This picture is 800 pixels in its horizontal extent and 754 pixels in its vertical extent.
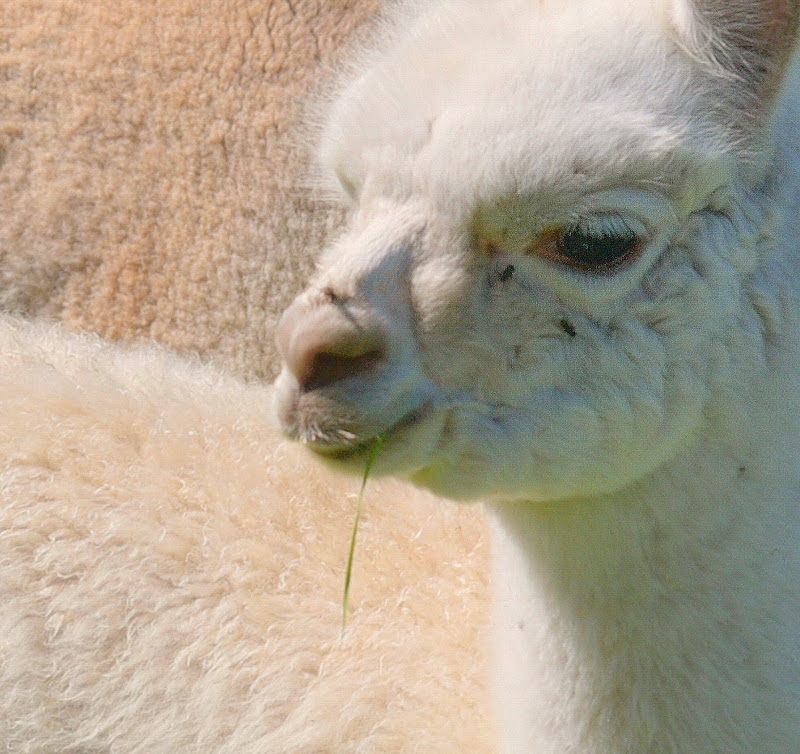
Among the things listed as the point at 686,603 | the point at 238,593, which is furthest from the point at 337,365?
the point at 238,593

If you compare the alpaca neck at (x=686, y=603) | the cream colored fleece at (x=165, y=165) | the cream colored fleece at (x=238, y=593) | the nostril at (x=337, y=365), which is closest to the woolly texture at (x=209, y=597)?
the cream colored fleece at (x=238, y=593)

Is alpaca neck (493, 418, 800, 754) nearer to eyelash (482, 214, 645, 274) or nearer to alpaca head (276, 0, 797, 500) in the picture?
alpaca head (276, 0, 797, 500)

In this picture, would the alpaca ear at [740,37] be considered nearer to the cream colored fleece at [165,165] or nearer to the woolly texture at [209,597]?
the woolly texture at [209,597]

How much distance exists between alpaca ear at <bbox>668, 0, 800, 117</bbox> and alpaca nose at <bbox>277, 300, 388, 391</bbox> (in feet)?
1.74

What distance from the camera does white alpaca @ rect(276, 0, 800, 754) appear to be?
1.57 metres

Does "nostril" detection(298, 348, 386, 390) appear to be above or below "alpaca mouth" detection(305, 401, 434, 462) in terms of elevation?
above

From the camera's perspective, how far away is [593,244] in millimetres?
1573

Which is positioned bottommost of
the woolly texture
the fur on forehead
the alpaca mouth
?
the woolly texture

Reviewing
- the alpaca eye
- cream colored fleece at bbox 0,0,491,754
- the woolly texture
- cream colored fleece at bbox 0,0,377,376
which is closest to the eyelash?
the alpaca eye

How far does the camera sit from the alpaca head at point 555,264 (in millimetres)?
1564

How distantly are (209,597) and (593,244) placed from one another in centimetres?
104

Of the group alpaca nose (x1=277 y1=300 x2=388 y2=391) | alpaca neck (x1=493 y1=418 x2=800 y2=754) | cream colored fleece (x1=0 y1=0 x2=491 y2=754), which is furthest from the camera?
cream colored fleece (x1=0 y1=0 x2=491 y2=754)

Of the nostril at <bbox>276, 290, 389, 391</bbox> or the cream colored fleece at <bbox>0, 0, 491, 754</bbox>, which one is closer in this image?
the nostril at <bbox>276, 290, 389, 391</bbox>

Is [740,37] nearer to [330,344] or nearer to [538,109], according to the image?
[538,109]
